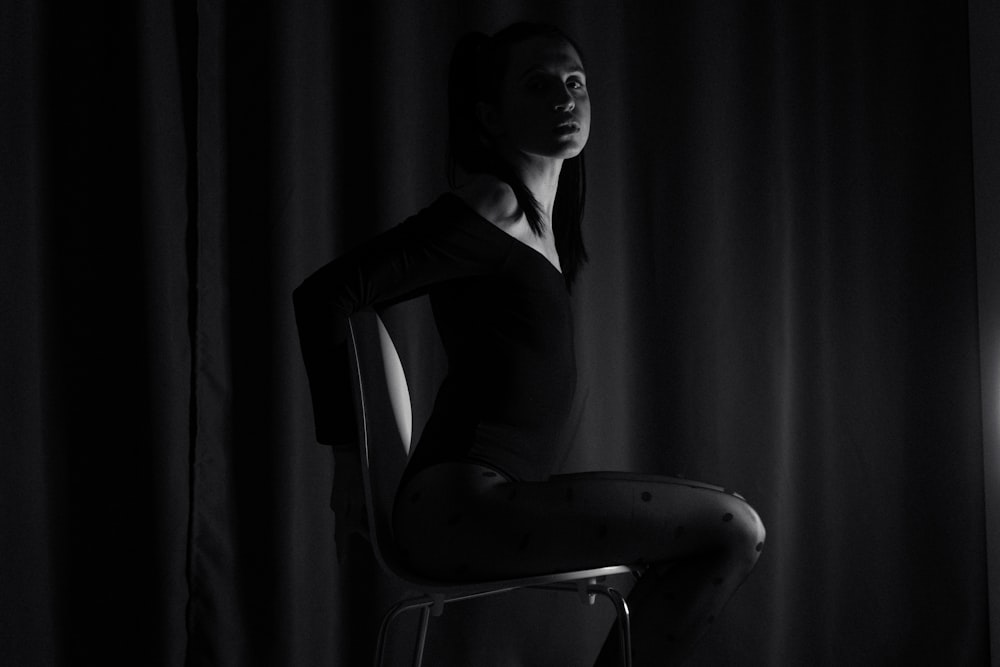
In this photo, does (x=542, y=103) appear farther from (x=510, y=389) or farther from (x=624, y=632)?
(x=624, y=632)

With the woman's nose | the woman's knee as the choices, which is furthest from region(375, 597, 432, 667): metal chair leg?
the woman's nose

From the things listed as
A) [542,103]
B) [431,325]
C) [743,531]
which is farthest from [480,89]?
[431,325]

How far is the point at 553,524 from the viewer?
3.55 ft

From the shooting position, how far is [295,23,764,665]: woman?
1094 millimetres

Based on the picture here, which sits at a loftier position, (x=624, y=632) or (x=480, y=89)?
(x=480, y=89)

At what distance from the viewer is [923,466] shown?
7.78ft

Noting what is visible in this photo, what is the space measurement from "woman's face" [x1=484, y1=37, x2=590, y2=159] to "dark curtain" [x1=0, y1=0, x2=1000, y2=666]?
2.53 ft

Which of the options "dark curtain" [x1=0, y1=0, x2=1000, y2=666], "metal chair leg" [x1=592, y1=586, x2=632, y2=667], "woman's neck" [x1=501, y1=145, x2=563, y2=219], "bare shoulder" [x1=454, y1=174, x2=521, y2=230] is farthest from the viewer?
"dark curtain" [x1=0, y1=0, x2=1000, y2=666]

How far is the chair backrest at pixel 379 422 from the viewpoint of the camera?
3.75 feet

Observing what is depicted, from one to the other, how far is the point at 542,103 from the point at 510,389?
389 millimetres

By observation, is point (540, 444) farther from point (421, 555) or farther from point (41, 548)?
point (41, 548)

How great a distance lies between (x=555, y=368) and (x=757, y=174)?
1.29m

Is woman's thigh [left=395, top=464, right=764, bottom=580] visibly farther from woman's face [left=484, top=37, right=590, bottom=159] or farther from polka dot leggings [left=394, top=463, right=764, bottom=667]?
woman's face [left=484, top=37, right=590, bottom=159]

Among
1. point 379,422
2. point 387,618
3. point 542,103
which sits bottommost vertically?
point 387,618
